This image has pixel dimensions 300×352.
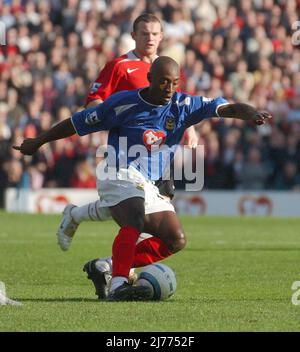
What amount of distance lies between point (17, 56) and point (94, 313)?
17405 mm

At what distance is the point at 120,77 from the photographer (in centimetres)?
1071

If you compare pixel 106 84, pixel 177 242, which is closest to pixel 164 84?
pixel 177 242

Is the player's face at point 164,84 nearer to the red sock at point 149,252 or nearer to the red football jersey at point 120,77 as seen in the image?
the red sock at point 149,252

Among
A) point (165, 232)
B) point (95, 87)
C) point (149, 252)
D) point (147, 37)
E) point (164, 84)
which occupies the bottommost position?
point (149, 252)

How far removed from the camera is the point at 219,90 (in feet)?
81.7

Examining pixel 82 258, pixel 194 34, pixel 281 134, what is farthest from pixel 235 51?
pixel 82 258

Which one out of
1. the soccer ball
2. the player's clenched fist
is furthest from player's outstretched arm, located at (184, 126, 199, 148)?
the player's clenched fist

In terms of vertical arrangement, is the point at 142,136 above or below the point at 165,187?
above

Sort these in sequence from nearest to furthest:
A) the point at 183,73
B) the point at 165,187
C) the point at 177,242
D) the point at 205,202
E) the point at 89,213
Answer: the point at 177,242
the point at 165,187
the point at 89,213
the point at 205,202
the point at 183,73

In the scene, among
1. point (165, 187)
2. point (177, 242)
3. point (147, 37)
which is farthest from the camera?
point (147, 37)

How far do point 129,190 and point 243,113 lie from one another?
110cm

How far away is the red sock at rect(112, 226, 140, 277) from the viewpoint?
8938mm

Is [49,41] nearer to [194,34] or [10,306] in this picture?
[194,34]

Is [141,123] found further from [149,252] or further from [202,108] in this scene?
[149,252]
